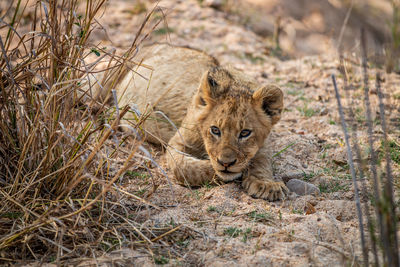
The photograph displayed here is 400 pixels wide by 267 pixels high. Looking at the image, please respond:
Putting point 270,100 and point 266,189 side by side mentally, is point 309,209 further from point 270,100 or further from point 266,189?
point 270,100

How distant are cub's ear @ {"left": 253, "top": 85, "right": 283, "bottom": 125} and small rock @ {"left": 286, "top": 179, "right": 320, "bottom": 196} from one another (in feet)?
2.08

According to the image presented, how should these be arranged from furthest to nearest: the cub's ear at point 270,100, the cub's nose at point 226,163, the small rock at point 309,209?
the cub's ear at point 270,100, the cub's nose at point 226,163, the small rock at point 309,209

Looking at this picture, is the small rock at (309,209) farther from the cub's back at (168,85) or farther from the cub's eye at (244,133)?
the cub's back at (168,85)

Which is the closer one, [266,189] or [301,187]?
[266,189]

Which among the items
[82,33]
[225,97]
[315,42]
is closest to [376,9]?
[315,42]

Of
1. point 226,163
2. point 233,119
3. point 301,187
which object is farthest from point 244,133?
point 301,187

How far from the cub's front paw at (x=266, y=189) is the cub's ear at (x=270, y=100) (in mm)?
694

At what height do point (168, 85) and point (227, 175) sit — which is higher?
point (168, 85)

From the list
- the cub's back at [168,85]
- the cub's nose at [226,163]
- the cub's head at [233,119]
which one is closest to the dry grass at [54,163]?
the cub's nose at [226,163]

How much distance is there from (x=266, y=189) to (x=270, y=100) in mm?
892

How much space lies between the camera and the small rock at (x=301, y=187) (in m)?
3.85

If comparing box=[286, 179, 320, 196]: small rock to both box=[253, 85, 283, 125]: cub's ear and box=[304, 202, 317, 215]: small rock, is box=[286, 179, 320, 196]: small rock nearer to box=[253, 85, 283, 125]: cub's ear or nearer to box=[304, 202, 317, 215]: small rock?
box=[304, 202, 317, 215]: small rock

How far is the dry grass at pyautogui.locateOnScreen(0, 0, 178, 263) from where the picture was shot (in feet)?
8.68

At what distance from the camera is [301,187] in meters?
3.92
